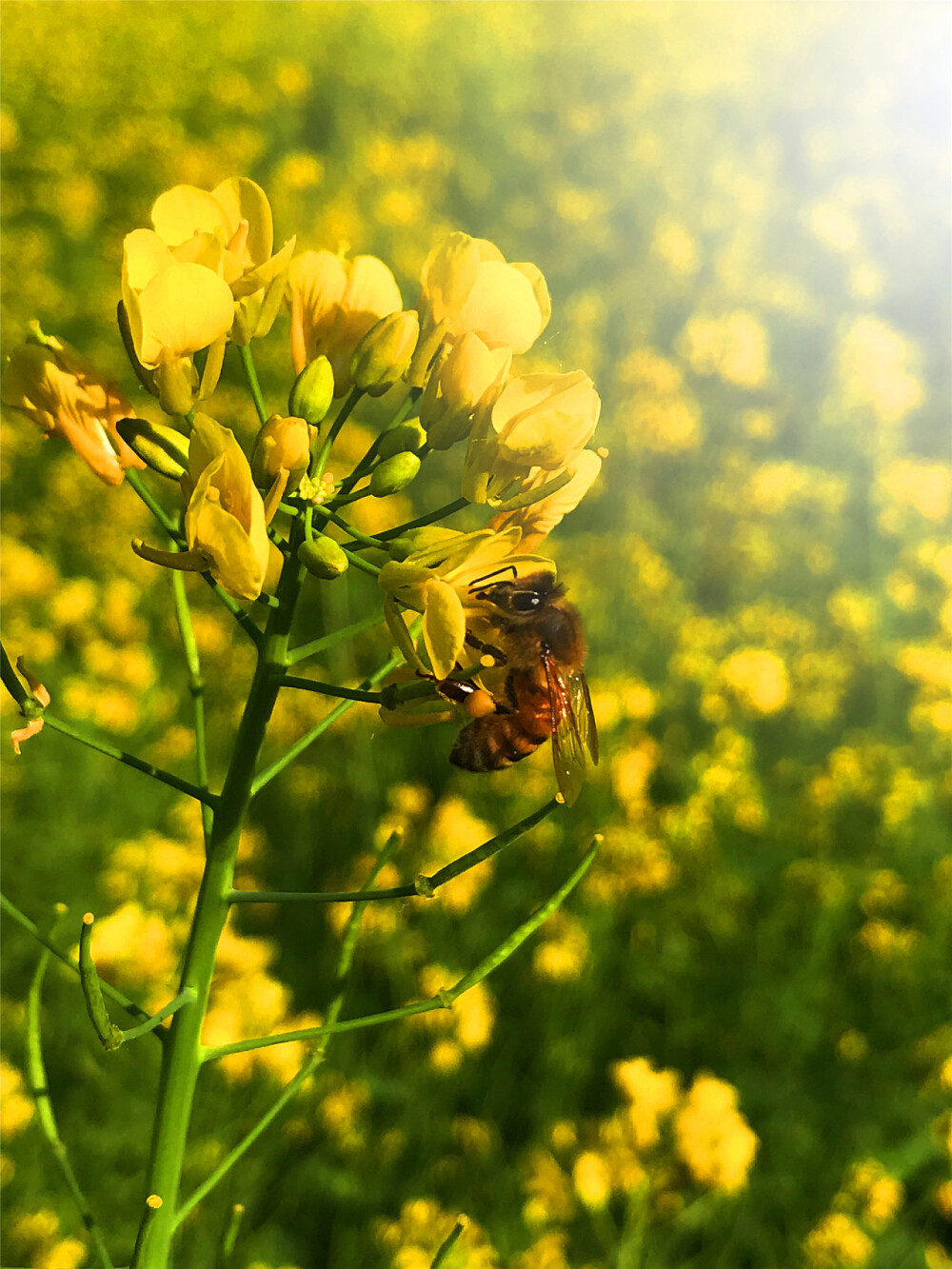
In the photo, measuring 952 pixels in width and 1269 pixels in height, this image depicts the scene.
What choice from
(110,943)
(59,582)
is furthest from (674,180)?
(110,943)

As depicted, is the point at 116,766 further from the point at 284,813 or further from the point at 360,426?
the point at 360,426

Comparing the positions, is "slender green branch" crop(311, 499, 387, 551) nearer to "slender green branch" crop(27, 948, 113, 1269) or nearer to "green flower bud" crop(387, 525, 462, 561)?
"green flower bud" crop(387, 525, 462, 561)

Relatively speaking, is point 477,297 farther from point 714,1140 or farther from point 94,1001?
point 714,1140

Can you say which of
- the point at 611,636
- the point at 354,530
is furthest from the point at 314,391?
the point at 611,636

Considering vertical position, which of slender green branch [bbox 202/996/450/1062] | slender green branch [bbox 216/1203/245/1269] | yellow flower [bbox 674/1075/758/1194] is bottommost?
yellow flower [bbox 674/1075/758/1194]

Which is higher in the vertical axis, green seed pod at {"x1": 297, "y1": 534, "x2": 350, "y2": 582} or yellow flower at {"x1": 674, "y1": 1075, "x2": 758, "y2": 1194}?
green seed pod at {"x1": 297, "y1": 534, "x2": 350, "y2": 582}

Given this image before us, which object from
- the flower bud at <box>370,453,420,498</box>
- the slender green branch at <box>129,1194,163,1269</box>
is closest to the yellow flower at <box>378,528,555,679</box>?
the flower bud at <box>370,453,420,498</box>

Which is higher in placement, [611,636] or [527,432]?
[527,432]

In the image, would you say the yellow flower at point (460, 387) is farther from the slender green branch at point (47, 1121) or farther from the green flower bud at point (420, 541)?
the slender green branch at point (47, 1121)
